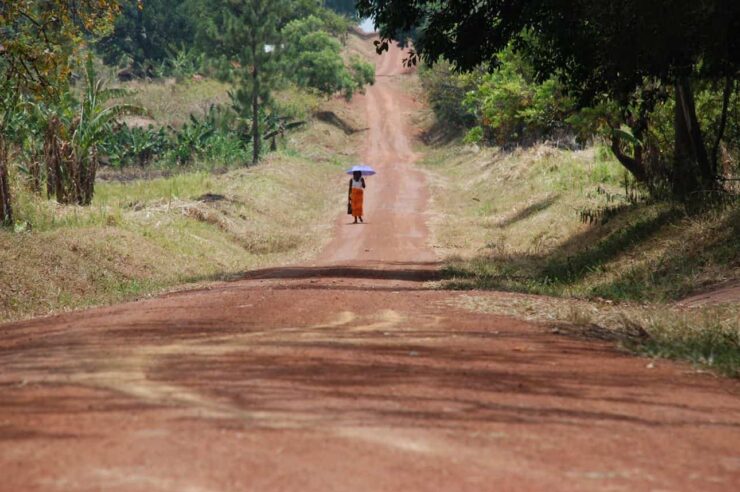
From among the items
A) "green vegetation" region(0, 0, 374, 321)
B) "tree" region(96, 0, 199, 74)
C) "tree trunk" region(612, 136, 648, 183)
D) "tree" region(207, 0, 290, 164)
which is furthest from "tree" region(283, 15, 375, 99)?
"tree trunk" region(612, 136, 648, 183)

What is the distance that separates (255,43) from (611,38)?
2896cm

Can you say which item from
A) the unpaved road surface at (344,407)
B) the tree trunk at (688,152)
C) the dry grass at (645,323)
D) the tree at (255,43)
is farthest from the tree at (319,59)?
the unpaved road surface at (344,407)

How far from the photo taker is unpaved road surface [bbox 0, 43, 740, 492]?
4.42m

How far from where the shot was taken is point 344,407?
576 cm

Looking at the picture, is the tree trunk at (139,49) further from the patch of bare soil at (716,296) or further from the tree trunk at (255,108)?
the patch of bare soil at (716,296)

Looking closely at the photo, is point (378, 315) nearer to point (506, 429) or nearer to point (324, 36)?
point (506, 429)

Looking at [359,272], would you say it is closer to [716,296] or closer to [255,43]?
[716,296]

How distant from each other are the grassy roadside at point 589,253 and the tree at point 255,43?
9.90m

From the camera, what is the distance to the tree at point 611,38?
1617cm

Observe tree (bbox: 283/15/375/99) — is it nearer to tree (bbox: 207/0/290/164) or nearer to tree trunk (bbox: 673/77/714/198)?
tree (bbox: 207/0/290/164)

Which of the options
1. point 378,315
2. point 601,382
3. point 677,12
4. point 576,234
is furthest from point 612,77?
point 601,382

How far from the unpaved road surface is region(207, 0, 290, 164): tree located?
3410cm

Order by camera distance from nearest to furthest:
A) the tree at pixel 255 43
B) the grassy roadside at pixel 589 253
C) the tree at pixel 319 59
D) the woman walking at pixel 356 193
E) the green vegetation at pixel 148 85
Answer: the grassy roadside at pixel 589 253 → the green vegetation at pixel 148 85 → the woman walking at pixel 356 193 → the tree at pixel 255 43 → the tree at pixel 319 59

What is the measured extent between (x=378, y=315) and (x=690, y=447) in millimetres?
5863
